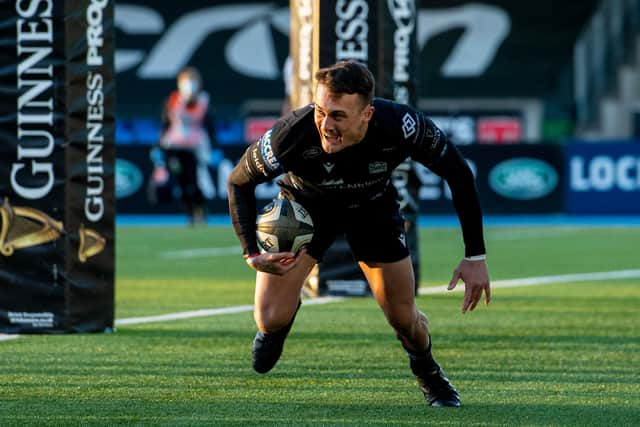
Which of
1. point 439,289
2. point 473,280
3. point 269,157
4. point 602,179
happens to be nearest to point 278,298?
point 269,157

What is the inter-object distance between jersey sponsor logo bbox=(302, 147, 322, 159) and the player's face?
0.08 metres

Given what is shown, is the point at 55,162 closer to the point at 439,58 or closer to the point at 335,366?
the point at 335,366

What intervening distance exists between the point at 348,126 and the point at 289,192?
844 mm

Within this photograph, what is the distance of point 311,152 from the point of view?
681cm

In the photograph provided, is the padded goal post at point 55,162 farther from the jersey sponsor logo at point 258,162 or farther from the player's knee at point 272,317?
the jersey sponsor logo at point 258,162

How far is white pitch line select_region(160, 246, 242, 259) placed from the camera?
1730cm

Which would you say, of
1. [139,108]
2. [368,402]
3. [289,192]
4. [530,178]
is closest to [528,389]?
[368,402]

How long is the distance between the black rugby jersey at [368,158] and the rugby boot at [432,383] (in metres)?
0.62

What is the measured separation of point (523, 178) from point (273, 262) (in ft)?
59.9

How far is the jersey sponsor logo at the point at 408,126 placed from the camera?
266 inches

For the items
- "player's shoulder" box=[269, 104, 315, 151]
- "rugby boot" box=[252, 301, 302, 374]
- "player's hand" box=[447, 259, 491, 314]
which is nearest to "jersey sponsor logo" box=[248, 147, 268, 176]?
"player's shoulder" box=[269, 104, 315, 151]

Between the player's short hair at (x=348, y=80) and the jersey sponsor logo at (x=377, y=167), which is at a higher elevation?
the player's short hair at (x=348, y=80)

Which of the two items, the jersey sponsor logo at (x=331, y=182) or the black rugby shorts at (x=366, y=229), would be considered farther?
the black rugby shorts at (x=366, y=229)

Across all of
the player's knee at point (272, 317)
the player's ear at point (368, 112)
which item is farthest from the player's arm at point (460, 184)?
the player's knee at point (272, 317)
